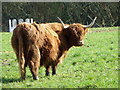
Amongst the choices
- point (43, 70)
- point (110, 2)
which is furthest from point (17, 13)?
point (43, 70)

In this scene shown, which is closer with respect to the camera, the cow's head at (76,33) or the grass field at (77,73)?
the grass field at (77,73)

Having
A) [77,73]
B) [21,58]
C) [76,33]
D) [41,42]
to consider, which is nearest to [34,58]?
[21,58]

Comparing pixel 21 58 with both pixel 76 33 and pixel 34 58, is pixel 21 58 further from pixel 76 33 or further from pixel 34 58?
pixel 76 33

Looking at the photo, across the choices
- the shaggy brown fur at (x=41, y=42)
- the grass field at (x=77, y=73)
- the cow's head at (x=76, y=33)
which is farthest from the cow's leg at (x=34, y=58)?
the cow's head at (x=76, y=33)

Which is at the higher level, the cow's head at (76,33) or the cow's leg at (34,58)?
the cow's head at (76,33)

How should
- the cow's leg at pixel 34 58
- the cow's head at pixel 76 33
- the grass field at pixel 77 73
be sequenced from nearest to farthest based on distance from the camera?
the grass field at pixel 77 73 < the cow's leg at pixel 34 58 < the cow's head at pixel 76 33

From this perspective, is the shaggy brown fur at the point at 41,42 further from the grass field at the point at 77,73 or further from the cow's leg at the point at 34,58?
the grass field at the point at 77,73

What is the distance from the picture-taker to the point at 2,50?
13805 millimetres

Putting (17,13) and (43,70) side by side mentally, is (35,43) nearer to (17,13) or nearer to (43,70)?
(43,70)

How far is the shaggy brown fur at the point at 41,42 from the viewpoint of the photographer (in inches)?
274

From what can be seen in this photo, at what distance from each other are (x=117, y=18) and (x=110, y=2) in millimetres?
2216

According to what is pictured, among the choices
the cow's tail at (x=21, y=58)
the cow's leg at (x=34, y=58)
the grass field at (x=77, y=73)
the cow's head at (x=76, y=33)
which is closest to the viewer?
the grass field at (x=77, y=73)

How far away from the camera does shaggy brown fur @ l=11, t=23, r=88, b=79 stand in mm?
6949

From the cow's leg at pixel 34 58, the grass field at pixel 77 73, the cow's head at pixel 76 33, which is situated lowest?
the grass field at pixel 77 73
